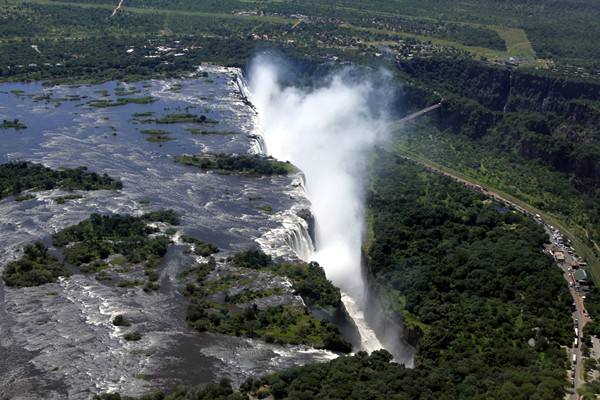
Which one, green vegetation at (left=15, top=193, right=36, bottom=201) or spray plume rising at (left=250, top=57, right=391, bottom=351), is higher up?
green vegetation at (left=15, top=193, right=36, bottom=201)

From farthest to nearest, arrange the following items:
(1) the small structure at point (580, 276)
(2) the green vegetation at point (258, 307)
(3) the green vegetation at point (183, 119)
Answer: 1. (3) the green vegetation at point (183, 119)
2. (1) the small structure at point (580, 276)
3. (2) the green vegetation at point (258, 307)

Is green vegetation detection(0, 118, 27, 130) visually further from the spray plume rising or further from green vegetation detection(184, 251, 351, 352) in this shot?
green vegetation detection(184, 251, 351, 352)

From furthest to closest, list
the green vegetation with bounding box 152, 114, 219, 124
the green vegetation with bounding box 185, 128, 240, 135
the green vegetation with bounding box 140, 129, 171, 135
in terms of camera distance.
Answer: the green vegetation with bounding box 152, 114, 219, 124 < the green vegetation with bounding box 185, 128, 240, 135 < the green vegetation with bounding box 140, 129, 171, 135

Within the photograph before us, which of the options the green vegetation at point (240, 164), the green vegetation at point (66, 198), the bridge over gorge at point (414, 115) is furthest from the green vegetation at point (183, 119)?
the bridge over gorge at point (414, 115)

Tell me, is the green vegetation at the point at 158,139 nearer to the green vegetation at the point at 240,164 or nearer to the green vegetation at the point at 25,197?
the green vegetation at the point at 240,164

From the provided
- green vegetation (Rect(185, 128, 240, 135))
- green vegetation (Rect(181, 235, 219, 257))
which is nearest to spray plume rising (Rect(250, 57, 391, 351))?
green vegetation (Rect(185, 128, 240, 135))

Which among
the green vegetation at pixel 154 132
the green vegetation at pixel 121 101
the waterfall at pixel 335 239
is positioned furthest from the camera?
the green vegetation at pixel 121 101

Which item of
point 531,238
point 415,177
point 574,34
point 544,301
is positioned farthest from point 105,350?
point 574,34

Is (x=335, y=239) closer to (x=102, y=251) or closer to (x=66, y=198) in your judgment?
(x=102, y=251)
